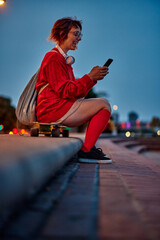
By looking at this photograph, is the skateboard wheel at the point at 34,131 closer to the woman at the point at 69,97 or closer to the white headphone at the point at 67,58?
the woman at the point at 69,97

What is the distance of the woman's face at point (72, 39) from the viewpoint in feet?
10.5

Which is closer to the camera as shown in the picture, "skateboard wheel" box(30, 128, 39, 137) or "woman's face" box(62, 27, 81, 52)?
"woman's face" box(62, 27, 81, 52)

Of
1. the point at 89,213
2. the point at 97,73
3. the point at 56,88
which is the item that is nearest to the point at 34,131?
the point at 56,88

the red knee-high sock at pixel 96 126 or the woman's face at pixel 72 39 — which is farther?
the woman's face at pixel 72 39

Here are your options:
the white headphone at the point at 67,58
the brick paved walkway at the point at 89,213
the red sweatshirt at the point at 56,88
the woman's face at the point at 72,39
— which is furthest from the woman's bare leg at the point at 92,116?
the brick paved walkway at the point at 89,213

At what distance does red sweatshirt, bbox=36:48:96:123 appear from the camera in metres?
2.85

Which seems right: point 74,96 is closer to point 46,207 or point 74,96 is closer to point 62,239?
point 46,207

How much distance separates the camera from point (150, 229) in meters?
1.10

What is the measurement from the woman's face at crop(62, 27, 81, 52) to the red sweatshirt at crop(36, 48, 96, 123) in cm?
13

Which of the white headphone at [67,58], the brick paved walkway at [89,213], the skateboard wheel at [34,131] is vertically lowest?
the brick paved walkway at [89,213]

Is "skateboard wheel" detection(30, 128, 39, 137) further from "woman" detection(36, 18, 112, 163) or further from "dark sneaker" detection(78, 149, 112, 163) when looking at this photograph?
"dark sneaker" detection(78, 149, 112, 163)

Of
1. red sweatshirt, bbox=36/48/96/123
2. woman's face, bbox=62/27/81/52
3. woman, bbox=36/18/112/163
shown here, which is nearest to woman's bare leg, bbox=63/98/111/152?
woman, bbox=36/18/112/163

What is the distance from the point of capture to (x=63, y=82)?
2867 millimetres

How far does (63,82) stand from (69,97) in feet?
0.53
